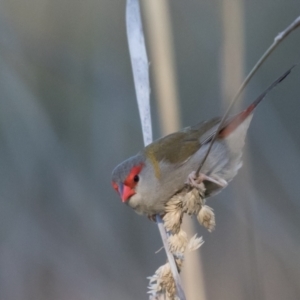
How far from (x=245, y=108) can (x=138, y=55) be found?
0.46 m

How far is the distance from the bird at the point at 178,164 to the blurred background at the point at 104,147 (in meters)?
0.45

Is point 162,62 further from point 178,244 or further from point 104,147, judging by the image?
point 178,244

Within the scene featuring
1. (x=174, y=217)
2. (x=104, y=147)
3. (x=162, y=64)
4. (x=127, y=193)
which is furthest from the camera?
(x=104, y=147)

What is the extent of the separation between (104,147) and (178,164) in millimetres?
829

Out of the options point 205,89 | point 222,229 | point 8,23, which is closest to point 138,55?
point 205,89

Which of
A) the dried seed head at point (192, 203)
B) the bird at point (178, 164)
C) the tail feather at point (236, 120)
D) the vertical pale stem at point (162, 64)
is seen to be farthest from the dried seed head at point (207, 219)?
the vertical pale stem at point (162, 64)

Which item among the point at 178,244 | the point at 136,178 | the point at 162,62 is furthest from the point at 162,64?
the point at 178,244

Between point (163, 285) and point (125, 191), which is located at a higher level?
point (125, 191)

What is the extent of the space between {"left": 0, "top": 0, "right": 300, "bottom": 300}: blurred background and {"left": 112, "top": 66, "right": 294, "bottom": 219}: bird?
1.48ft

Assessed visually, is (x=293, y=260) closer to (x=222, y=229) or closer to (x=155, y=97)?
(x=222, y=229)

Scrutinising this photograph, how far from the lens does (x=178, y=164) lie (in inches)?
60.5

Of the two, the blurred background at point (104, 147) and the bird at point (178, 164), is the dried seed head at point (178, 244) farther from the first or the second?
the blurred background at point (104, 147)

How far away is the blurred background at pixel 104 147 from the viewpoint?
81.4 inches

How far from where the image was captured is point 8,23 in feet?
6.89
